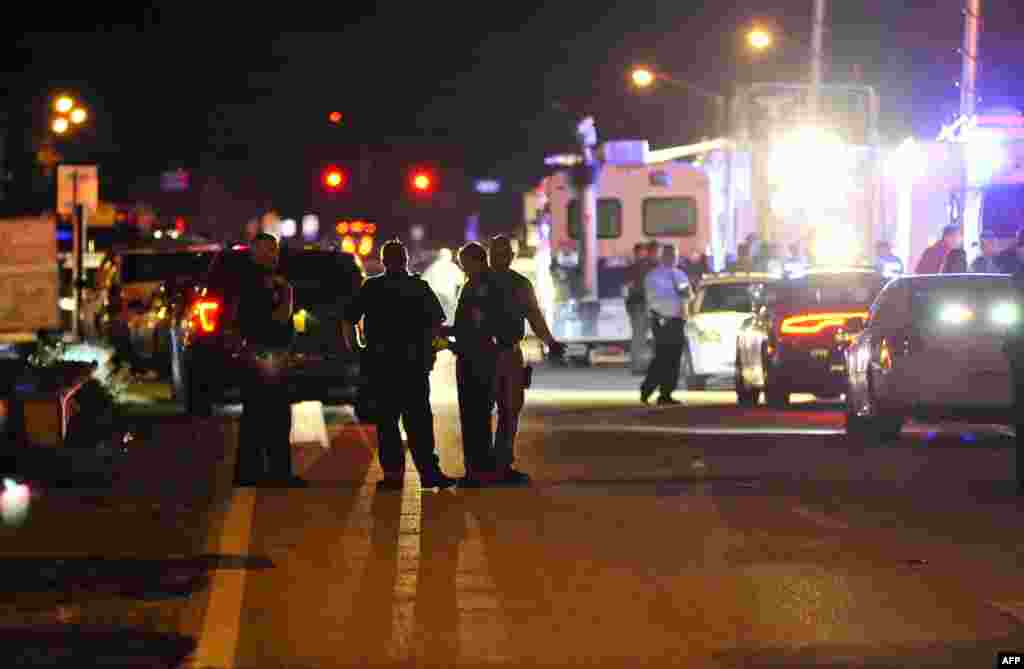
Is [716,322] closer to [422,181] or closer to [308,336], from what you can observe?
[308,336]

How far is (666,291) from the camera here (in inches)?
923

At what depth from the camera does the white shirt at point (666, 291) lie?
23312 mm

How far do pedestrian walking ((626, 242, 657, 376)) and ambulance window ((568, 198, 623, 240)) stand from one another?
693cm

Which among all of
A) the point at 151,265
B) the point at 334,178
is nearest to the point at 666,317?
the point at 151,265

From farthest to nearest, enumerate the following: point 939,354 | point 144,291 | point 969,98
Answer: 1. point 144,291
2. point 969,98
3. point 939,354

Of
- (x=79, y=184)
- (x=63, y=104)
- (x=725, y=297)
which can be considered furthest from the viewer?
(x=63, y=104)

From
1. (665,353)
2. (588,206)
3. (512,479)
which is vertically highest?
(588,206)

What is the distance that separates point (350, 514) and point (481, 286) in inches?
96.1

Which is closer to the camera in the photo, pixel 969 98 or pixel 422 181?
pixel 969 98

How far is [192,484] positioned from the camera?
15.2 m

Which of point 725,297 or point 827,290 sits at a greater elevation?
point 827,290

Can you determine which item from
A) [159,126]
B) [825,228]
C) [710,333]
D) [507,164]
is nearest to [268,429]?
[710,333]

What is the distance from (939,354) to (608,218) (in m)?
21.1

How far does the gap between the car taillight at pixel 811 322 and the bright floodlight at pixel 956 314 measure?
4922 mm
